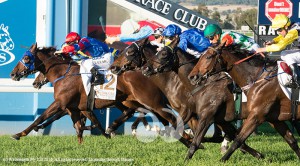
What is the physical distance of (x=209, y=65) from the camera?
28.8 feet

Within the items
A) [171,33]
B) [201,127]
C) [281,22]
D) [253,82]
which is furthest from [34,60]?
[281,22]

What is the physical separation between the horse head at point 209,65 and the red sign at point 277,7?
4288 millimetres

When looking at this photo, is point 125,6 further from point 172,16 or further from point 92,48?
point 92,48

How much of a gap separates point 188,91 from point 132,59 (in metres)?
0.96

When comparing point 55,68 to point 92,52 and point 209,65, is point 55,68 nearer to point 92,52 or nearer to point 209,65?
point 92,52

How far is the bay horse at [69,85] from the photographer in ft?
35.9

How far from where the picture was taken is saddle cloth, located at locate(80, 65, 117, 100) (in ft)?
36.6

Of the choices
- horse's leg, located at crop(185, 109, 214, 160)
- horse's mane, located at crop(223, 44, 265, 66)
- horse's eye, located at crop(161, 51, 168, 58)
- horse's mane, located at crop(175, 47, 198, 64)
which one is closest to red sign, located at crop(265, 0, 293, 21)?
horse's mane, located at crop(175, 47, 198, 64)

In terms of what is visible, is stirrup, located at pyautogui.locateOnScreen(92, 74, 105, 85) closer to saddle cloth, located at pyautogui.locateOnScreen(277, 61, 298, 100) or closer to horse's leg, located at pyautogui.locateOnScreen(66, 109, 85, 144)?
horse's leg, located at pyautogui.locateOnScreen(66, 109, 85, 144)

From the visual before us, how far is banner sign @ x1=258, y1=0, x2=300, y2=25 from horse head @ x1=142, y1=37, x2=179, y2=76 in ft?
11.9

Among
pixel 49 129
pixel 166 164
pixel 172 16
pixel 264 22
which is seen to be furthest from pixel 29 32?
pixel 166 164

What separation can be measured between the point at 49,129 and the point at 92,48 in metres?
2.52

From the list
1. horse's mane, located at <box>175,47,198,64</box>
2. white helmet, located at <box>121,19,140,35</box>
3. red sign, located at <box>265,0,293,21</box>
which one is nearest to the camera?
horse's mane, located at <box>175,47,198,64</box>

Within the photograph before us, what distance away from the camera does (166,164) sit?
838cm
